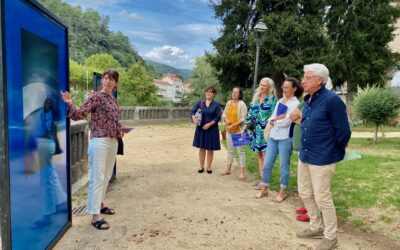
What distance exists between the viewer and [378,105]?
11.8 meters

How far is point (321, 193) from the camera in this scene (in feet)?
12.9

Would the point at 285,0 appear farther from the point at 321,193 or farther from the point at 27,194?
the point at 27,194

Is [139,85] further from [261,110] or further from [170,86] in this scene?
[170,86]

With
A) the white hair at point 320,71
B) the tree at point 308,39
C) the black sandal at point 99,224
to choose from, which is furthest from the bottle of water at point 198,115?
the tree at point 308,39

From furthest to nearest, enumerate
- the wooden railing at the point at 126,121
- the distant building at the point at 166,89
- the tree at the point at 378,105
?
1. the distant building at the point at 166,89
2. the tree at the point at 378,105
3. the wooden railing at the point at 126,121

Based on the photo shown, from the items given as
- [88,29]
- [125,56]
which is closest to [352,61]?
[125,56]

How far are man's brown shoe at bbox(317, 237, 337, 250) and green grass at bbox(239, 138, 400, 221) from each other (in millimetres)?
1189

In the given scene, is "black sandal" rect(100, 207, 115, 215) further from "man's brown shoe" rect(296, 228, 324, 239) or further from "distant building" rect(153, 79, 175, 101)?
"distant building" rect(153, 79, 175, 101)

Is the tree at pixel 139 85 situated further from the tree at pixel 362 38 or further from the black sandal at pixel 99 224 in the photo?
the black sandal at pixel 99 224

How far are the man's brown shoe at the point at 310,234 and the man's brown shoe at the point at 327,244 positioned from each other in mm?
283

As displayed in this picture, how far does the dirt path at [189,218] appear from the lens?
4.10m

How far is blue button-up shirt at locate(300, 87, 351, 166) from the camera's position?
12.4 ft

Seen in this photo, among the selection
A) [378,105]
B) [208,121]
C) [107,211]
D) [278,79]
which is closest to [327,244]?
[107,211]

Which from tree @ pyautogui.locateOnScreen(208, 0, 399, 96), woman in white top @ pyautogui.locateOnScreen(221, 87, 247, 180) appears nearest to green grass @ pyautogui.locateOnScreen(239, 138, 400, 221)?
woman in white top @ pyautogui.locateOnScreen(221, 87, 247, 180)
